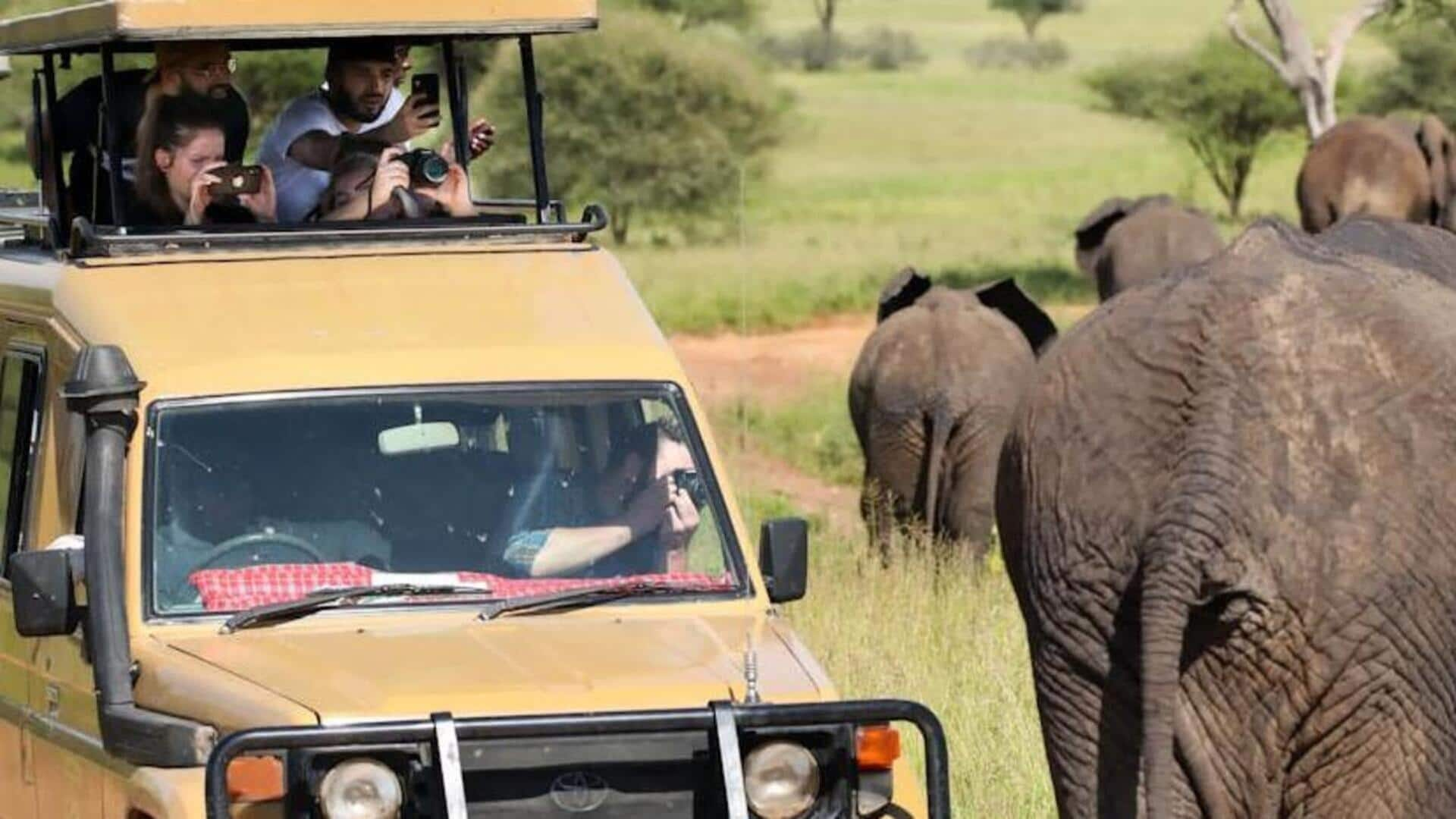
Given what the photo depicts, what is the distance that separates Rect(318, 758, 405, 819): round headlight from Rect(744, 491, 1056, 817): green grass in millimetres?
3363

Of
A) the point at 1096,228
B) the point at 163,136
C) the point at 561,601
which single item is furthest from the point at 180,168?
the point at 1096,228

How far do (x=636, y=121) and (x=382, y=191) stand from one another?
85.3 ft

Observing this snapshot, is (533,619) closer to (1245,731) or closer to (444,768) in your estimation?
(444,768)

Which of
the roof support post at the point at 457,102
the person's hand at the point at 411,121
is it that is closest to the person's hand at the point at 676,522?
the person's hand at the point at 411,121

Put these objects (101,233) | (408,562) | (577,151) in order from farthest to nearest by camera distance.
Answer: (577,151), (101,233), (408,562)

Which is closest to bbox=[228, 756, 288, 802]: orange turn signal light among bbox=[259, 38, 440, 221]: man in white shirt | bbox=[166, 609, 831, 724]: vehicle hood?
bbox=[166, 609, 831, 724]: vehicle hood

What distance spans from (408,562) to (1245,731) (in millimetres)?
1639

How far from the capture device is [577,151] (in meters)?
33.2

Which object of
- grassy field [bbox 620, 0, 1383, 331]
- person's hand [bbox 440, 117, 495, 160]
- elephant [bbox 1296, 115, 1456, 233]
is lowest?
grassy field [bbox 620, 0, 1383, 331]

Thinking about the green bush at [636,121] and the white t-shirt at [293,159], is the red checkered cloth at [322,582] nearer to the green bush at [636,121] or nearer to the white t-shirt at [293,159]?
the white t-shirt at [293,159]

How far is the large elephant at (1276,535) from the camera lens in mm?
5684

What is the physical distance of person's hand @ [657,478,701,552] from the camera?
6281 mm

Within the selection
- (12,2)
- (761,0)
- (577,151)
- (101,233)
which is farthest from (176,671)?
(761,0)

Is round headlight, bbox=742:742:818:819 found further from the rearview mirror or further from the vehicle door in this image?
the vehicle door
